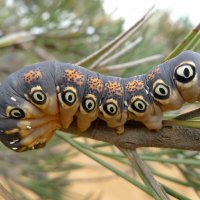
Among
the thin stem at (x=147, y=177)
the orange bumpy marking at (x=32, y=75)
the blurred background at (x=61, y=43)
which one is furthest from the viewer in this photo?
the blurred background at (x=61, y=43)

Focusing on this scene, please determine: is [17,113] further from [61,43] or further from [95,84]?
[61,43]

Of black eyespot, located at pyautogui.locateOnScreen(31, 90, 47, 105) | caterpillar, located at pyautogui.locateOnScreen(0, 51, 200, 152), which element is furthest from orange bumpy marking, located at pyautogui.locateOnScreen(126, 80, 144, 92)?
black eyespot, located at pyautogui.locateOnScreen(31, 90, 47, 105)

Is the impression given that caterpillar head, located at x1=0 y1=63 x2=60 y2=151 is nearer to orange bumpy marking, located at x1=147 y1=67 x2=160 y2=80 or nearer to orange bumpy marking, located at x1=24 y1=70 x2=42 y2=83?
orange bumpy marking, located at x1=24 y1=70 x2=42 y2=83

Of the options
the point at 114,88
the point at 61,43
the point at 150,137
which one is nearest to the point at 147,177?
the point at 150,137

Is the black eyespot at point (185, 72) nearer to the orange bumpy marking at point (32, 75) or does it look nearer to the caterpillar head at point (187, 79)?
Answer: the caterpillar head at point (187, 79)

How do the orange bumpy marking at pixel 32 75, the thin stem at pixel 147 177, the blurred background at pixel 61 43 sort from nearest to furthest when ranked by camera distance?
the thin stem at pixel 147 177, the orange bumpy marking at pixel 32 75, the blurred background at pixel 61 43

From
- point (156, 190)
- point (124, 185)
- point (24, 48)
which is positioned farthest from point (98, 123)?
point (124, 185)

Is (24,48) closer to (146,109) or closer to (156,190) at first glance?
(146,109)

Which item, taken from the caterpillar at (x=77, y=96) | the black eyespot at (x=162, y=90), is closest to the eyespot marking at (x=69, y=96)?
the caterpillar at (x=77, y=96)
